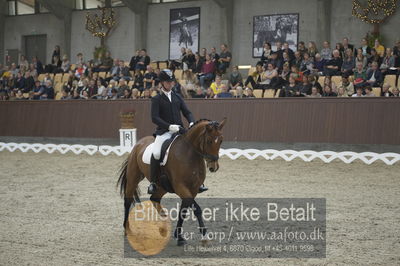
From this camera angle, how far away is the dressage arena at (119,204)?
5.49m

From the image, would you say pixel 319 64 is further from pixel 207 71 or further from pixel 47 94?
pixel 47 94

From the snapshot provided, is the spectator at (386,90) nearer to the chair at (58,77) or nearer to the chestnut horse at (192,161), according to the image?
the chestnut horse at (192,161)

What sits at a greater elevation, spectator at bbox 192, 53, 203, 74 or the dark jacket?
spectator at bbox 192, 53, 203, 74

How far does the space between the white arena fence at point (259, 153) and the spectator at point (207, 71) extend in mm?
3215

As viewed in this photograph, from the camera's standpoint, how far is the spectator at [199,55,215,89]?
57.7ft

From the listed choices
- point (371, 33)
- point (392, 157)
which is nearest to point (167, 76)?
point (392, 157)

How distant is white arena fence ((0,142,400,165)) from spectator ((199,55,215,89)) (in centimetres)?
322

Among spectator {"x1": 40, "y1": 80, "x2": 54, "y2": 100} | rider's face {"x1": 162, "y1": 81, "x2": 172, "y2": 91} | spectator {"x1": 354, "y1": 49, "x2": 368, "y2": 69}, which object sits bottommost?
spectator {"x1": 40, "y1": 80, "x2": 54, "y2": 100}

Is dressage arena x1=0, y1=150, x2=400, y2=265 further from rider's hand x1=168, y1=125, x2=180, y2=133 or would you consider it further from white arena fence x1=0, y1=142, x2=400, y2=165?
rider's hand x1=168, y1=125, x2=180, y2=133

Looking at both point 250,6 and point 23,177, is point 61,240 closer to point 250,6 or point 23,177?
point 23,177

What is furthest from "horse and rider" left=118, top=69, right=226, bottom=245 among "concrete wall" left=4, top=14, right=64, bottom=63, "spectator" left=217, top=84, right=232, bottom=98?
"concrete wall" left=4, top=14, right=64, bottom=63

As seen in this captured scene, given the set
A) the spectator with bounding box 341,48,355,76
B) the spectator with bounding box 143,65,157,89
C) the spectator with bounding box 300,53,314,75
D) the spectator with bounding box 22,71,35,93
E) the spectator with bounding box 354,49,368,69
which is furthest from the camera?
the spectator with bounding box 22,71,35,93

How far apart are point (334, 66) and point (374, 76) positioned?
1.35 meters

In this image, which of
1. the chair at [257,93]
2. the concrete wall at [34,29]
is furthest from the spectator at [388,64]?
the concrete wall at [34,29]
